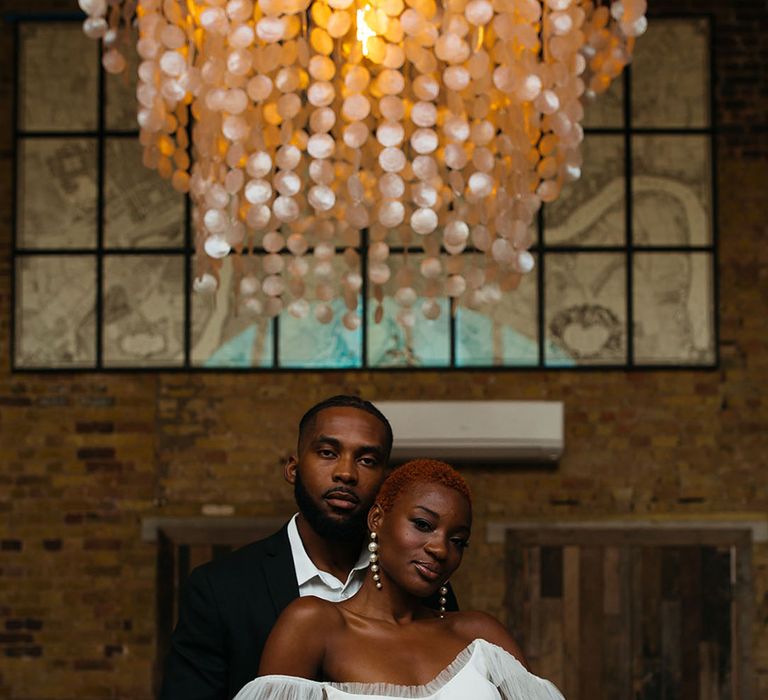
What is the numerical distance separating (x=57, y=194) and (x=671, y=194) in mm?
2732

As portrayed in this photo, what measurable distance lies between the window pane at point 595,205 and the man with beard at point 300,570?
3528mm

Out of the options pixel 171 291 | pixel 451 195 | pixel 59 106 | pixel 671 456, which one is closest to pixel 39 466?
pixel 171 291

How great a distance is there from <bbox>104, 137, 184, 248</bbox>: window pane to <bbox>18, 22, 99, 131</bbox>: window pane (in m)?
0.24

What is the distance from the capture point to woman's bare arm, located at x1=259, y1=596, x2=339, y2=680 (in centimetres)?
219

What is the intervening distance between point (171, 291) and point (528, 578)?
2000mm

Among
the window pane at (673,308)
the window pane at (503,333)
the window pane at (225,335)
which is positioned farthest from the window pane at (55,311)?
the window pane at (673,308)

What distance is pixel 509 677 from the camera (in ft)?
7.32

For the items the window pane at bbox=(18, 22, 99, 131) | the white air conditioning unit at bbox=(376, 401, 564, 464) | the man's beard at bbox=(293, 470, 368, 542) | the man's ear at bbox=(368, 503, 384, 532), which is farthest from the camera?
the window pane at bbox=(18, 22, 99, 131)

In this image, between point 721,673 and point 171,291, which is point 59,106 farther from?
point 721,673

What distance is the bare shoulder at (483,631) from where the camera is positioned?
7.60ft

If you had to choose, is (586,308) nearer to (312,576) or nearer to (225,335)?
(225,335)

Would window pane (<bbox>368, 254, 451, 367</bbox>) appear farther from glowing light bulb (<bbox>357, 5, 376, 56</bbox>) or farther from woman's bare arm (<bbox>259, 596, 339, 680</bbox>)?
woman's bare arm (<bbox>259, 596, 339, 680</bbox>)

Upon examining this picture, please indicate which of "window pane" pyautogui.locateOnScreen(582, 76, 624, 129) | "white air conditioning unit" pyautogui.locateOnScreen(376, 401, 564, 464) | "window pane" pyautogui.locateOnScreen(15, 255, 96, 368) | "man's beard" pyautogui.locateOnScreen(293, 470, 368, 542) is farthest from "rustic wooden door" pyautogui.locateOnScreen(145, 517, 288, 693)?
"man's beard" pyautogui.locateOnScreen(293, 470, 368, 542)

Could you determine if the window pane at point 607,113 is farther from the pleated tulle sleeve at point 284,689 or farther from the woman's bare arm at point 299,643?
the pleated tulle sleeve at point 284,689
